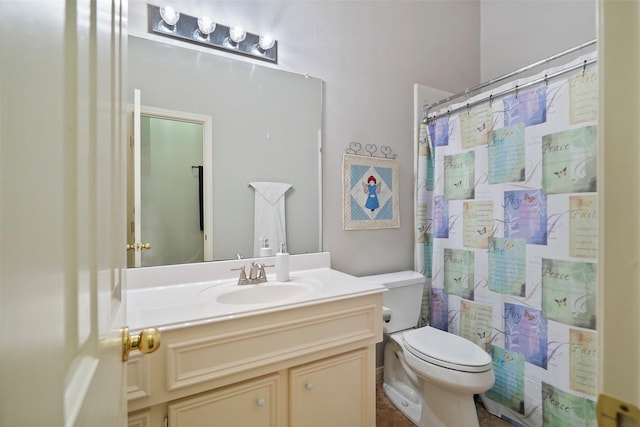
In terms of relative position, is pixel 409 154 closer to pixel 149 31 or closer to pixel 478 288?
pixel 478 288

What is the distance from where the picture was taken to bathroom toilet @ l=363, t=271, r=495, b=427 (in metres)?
1.34

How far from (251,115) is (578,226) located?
164cm

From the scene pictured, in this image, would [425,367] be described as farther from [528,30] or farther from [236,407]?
[528,30]

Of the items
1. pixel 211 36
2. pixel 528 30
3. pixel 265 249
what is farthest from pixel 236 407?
pixel 528 30

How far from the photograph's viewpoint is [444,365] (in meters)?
1.36

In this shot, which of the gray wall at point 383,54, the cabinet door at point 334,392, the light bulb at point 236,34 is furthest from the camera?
the gray wall at point 383,54

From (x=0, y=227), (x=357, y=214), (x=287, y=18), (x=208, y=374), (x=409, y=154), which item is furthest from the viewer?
(x=409, y=154)

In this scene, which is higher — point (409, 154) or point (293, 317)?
point (409, 154)

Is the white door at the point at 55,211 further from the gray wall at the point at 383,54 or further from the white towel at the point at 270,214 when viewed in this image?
the gray wall at the point at 383,54

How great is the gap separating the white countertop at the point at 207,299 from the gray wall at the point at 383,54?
463mm

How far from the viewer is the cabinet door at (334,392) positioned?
1.17 meters

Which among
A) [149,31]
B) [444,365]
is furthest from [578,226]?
[149,31]

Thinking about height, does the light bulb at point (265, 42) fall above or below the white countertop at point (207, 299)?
above

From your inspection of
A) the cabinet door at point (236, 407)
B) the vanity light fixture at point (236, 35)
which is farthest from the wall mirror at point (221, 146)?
the cabinet door at point (236, 407)
